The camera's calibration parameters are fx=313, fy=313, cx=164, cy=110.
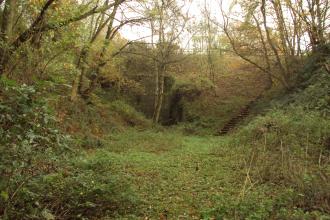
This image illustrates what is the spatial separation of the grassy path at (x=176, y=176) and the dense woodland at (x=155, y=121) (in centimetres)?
4

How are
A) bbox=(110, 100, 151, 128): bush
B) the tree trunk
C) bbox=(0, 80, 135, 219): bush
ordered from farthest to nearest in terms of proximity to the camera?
the tree trunk, bbox=(110, 100, 151, 128): bush, bbox=(0, 80, 135, 219): bush

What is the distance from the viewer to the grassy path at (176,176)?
19.0 ft

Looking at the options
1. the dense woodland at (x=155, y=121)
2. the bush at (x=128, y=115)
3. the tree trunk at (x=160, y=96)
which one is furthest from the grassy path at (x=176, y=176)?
the tree trunk at (x=160, y=96)

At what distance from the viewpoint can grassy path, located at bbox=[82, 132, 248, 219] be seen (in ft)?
19.0

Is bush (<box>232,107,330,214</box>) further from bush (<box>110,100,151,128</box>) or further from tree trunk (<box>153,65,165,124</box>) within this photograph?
tree trunk (<box>153,65,165,124</box>)

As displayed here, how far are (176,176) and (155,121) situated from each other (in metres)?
13.9

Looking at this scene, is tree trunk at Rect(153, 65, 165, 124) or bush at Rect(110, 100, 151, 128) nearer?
bush at Rect(110, 100, 151, 128)

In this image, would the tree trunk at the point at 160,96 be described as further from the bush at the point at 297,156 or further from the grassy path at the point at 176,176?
→ the bush at the point at 297,156

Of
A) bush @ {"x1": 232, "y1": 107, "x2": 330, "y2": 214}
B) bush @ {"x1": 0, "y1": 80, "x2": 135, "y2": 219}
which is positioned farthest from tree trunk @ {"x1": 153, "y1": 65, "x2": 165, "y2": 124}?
bush @ {"x1": 0, "y1": 80, "x2": 135, "y2": 219}

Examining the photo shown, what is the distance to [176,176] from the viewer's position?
8.19 m

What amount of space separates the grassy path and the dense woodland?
0.04 metres

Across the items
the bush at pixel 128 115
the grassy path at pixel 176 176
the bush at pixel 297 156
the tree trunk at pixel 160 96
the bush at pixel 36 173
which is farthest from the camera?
the tree trunk at pixel 160 96

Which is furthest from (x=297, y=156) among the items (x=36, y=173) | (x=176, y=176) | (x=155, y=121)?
(x=155, y=121)

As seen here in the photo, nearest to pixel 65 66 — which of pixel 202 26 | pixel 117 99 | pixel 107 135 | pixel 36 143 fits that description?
pixel 107 135
